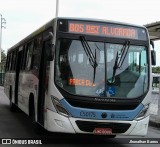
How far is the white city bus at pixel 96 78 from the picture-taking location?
9484mm

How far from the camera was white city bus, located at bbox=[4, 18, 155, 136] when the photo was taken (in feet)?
31.1

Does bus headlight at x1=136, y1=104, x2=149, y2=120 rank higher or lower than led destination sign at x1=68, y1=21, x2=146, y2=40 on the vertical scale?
lower

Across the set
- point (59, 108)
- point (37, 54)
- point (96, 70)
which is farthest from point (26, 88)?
point (96, 70)

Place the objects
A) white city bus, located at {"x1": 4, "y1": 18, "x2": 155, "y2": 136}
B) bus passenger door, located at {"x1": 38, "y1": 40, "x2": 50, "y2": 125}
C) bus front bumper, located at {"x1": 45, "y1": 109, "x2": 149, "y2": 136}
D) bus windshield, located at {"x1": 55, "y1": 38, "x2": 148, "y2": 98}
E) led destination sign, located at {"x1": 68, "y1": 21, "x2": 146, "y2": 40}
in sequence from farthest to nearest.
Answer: bus passenger door, located at {"x1": 38, "y1": 40, "x2": 50, "y2": 125} < led destination sign, located at {"x1": 68, "y1": 21, "x2": 146, "y2": 40} < bus windshield, located at {"x1": 55, "y1": 38, "x2": 148, "y2": 98} < white city bus, located at {"x1": 4, "y1": 18, "x2": 155, "y2": 136} < bus front bumper, located at {"x1": 45, "y1": 109, "x2": 149, "y2": 136}

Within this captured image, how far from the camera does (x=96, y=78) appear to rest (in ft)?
31.8

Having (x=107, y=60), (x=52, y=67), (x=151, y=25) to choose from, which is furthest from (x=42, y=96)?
(x=151, y=25)

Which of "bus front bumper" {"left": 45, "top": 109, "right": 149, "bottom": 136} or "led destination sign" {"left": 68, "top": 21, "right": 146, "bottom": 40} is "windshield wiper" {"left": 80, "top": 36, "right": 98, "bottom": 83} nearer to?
"led destination sign" {"left": 68, "top": 21, "right": 146, "bottom": 40}

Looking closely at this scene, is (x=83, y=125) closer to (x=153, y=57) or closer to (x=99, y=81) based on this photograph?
(x=99, y=81)

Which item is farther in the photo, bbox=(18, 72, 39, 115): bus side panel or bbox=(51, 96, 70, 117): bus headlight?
bbox=(18, 72, 39, 115): bus side panel

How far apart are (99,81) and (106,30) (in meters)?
1.24

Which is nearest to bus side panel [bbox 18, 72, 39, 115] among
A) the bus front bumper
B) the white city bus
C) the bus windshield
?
the white city bus

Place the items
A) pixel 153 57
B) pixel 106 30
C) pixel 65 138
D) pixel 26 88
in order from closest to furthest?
1. pixel 106 30
2. pixel 153 57
3. pixel 65 138
4. pixel 26 88

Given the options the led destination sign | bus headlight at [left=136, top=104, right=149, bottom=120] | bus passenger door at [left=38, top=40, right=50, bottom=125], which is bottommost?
bus headlight at [left=136, top=104, right=149, bottom=120]

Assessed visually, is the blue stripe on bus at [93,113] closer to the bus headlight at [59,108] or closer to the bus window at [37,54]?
the bus headlight at [59,108]
